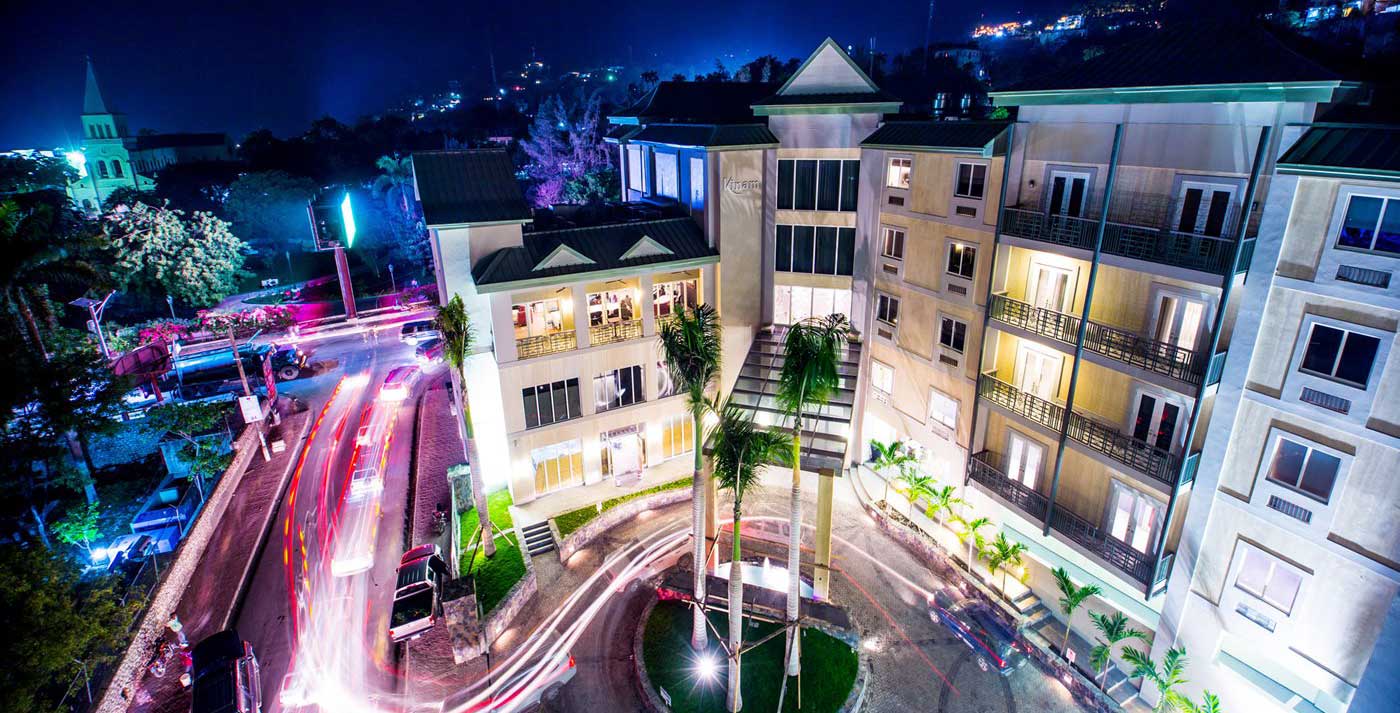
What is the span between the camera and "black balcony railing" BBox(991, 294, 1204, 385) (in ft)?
56.0

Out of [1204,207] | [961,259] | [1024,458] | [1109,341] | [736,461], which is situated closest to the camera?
[1204,207]

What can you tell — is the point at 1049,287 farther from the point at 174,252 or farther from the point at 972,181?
the point at 174,252

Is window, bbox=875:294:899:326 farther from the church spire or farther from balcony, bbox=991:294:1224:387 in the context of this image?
the church spire

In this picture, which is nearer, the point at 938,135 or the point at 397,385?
the point at 938,135

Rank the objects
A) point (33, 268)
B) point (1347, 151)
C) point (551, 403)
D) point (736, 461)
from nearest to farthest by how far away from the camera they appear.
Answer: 1. point (1347, 151)
2. point (736, 461)
3. point (551, 403)
4. point (33, 268)

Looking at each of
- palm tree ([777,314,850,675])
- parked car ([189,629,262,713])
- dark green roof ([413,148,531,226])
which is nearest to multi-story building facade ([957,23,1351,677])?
Answer: palm tree ([777,314,850,675])

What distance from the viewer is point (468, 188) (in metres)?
27.3

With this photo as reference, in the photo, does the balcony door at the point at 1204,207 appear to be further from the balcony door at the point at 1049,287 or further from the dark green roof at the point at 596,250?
the dark green roof at the point at 596,250

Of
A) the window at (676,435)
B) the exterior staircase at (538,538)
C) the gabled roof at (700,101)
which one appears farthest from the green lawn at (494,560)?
the gabled roof at (700,101)

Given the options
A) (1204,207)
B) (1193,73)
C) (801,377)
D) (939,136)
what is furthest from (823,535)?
(1193,73)

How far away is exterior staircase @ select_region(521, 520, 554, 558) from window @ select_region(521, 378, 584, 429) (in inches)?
170

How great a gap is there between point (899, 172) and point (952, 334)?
723 cm

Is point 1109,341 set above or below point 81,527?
above

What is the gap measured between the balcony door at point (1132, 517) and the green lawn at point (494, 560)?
20556mm
